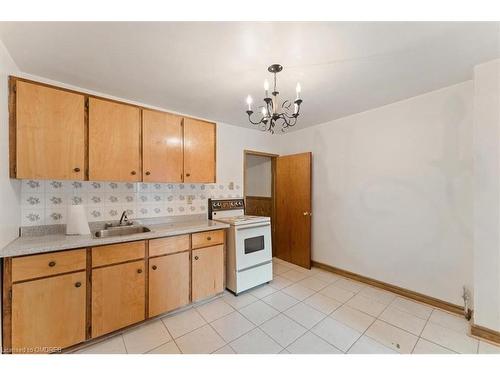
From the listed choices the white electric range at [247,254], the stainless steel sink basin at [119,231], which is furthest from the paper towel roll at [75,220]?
the white electric range at [247,254]

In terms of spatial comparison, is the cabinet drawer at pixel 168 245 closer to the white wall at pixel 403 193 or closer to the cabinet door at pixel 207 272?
the cabinet door at pixel 207 272

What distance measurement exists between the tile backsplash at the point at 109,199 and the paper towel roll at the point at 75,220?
230mm

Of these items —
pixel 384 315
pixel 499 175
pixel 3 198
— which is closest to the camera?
pixel 3 198

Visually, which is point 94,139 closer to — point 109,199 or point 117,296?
point 109,199

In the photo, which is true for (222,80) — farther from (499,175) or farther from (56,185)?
(499,175)

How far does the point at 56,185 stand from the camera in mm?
1935

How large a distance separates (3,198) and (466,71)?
3846mm

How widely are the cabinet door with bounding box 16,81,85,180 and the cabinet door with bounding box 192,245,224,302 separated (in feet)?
4.50

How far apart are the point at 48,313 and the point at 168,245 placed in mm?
918

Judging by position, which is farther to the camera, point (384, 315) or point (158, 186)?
point (158, 186)
